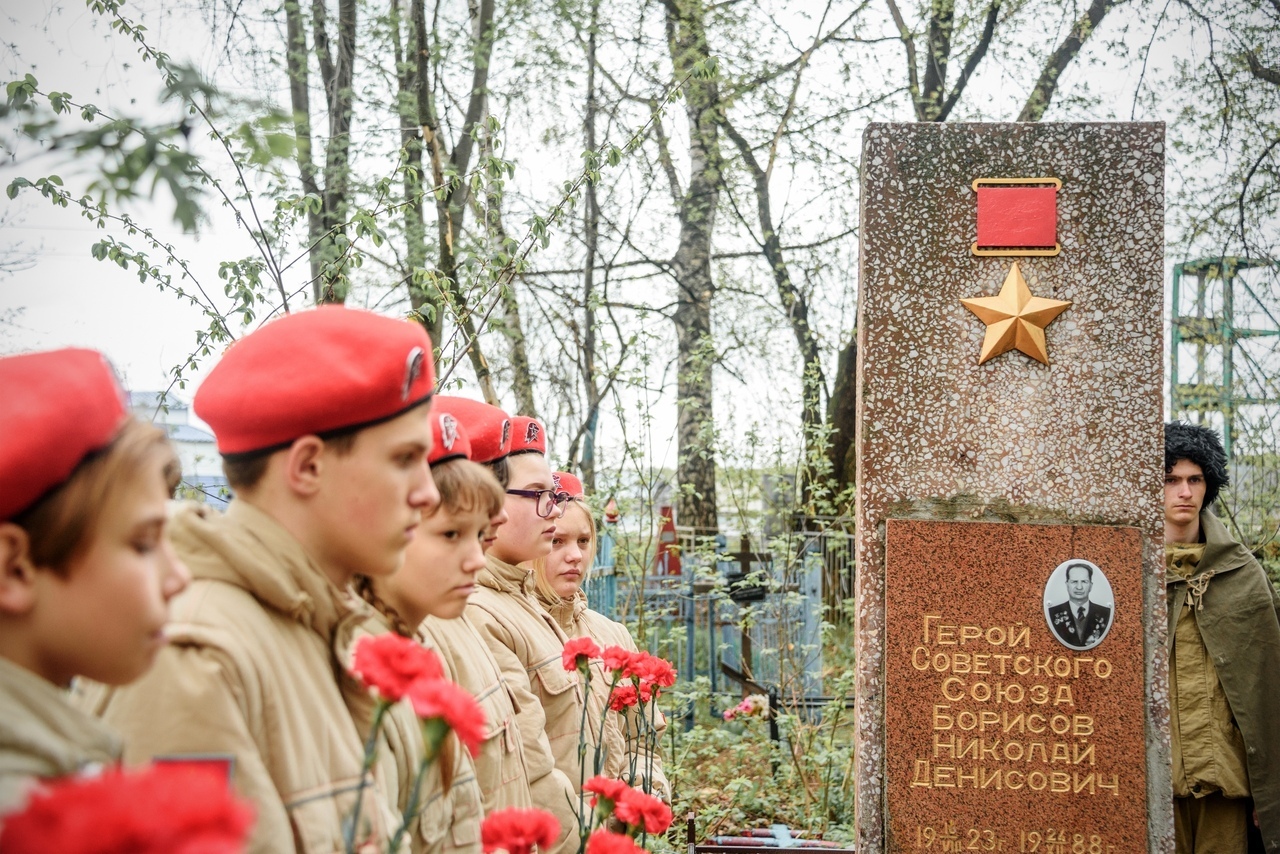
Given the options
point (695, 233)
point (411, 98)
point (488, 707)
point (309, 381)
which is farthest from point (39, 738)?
point (695, 233)

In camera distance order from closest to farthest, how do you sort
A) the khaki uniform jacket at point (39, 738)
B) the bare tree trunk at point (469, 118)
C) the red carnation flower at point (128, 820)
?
the red carnation flower at point (128, 820), the khaki uniform jacket at point (39, 738), the bare tree trunk at point (469, 118)

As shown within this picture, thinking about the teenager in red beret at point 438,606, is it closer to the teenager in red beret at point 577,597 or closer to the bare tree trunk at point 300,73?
the teenager in red beret at point 577,597

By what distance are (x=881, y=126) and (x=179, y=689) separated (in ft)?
8.83

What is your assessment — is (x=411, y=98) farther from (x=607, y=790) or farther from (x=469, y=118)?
(x=607, y=790)

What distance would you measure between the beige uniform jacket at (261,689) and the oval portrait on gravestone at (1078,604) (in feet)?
7.10

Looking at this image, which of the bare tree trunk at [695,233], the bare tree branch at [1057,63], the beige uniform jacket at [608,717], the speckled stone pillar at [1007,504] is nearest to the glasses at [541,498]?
the beige uniform jacket at [608,717]

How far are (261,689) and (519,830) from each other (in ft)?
1.30

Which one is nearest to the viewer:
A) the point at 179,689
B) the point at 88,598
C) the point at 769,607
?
the point at 88,598

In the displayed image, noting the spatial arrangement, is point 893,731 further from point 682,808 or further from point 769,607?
point 769,607

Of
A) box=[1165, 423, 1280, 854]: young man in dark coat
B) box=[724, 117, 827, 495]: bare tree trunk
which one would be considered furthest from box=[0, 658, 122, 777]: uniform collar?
box=[724, 117, 827, 495]: bare tree trunk

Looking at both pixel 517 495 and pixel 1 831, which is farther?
pixel 517 495

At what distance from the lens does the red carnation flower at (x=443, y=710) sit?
3.42ft

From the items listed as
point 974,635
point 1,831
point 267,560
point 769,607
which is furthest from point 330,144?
point 1,831

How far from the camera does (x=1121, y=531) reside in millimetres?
2881
